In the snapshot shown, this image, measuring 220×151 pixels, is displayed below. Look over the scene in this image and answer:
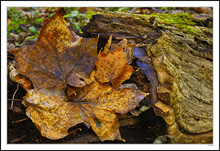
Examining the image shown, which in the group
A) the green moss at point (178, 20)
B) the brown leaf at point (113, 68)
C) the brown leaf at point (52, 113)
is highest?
the green moss at point (178, 20)

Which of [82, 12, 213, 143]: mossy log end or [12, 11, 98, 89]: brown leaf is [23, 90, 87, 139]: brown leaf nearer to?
[12, 11, 98, 89]: brown leaf

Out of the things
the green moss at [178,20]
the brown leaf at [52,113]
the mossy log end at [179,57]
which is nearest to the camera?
the brown leaf at [52,113]

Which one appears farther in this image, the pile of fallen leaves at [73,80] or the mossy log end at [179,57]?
the mossy log end at [179,57]

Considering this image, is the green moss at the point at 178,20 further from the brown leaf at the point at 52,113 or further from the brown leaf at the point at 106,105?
the brown leaf at the point at 52,113

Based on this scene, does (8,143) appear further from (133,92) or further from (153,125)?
(153,125)

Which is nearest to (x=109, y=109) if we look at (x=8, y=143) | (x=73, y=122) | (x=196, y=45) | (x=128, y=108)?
(x=128, y=108)

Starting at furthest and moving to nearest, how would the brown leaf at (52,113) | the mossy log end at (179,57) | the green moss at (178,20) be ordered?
the green moss at (178,20), the mossy log end at (179,57), the brown leaf at (52,113)

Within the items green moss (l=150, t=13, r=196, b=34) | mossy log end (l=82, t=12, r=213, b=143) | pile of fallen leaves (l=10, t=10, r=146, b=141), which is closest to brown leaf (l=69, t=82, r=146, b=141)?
pile of fallen leaves (l=10, t=10, r=146, b=141)

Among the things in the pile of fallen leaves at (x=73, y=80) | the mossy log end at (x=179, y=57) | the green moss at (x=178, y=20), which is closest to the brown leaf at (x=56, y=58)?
the pile of fallen leaves at (x=73, y=80)
